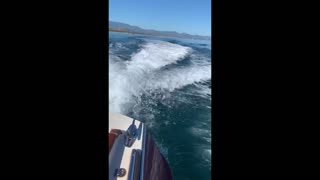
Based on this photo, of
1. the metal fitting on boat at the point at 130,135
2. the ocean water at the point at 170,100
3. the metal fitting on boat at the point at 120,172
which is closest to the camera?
the metal fitting on boat at the point at 120,172

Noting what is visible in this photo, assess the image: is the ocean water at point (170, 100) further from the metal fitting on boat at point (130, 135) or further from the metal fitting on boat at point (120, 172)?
the metal fitting on boat at point (120, 172)

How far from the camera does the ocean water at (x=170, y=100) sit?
3719mm

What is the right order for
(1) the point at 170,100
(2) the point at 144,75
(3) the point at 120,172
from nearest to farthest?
(3) the point at 120,172
(1) the point at 170,100
(2) the point at 144,75

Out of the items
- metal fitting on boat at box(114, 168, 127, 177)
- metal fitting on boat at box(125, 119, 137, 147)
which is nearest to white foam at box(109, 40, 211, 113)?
metal fitting on boat at box(125, 119, 137, 147)

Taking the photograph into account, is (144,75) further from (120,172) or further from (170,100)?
(120,172)

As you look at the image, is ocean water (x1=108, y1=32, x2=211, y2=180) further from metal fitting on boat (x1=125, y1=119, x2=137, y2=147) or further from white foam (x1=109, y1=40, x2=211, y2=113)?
metal fitting on boat (x1=125, y1=119, x2=137, y2=147)

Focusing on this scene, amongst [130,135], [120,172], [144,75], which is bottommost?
[120,172]

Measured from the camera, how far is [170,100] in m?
4.97

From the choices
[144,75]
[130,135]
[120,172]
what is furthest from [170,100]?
[120,172]

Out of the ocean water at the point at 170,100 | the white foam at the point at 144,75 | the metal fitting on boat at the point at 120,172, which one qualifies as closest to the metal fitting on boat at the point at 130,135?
the metal fitting on boat at the point at 120,172
